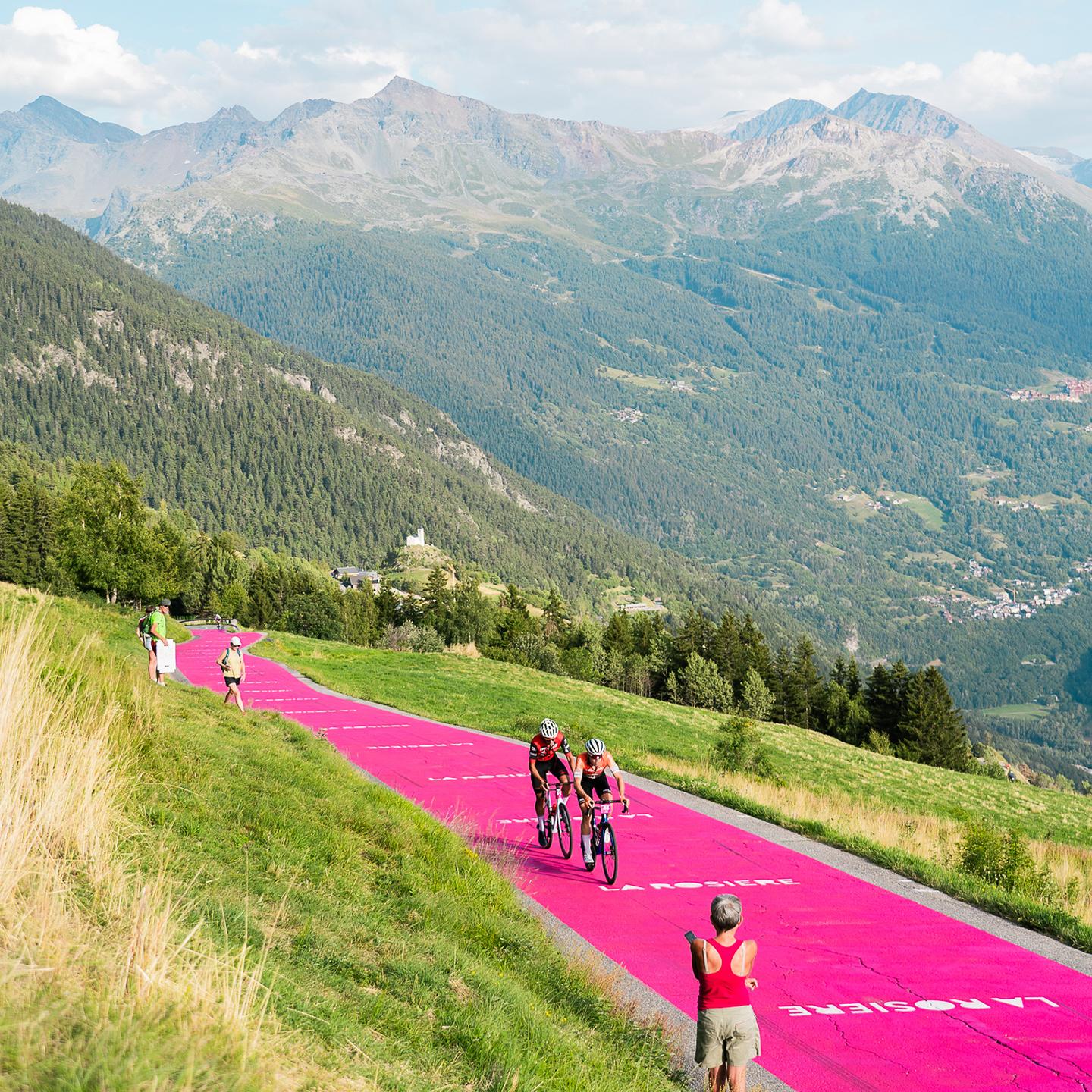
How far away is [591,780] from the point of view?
1395 cm

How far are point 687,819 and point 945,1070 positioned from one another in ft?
31.7

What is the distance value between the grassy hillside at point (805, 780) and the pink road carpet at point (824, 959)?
133cm

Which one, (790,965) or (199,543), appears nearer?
(790,965)

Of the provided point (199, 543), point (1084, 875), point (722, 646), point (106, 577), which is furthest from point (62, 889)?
point (199, 543)

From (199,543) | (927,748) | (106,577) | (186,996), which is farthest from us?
(199,543)

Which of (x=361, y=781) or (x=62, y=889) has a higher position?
(x=62, y=889)

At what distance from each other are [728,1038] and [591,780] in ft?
22.6

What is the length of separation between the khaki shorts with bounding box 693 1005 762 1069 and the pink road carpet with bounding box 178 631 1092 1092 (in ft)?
4.43

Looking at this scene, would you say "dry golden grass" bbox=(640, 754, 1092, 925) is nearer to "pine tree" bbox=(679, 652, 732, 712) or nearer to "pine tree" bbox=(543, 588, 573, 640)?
"pine tree" bbox=(679, 652, 732, 712)

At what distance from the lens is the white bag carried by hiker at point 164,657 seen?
2284cm

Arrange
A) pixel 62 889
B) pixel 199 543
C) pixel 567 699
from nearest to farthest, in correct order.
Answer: pixel 62 889
pixel 567 699
pixel 199 543

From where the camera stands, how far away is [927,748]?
228 ft

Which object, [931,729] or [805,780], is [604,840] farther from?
[931,729]

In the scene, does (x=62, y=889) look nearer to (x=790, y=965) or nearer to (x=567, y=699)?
(x=790, y=965)
